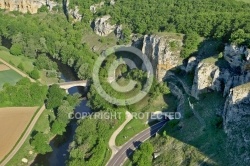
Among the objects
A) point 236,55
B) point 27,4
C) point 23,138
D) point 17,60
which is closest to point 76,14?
point 27,4

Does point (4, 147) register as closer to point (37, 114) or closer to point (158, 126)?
point (37, 114)

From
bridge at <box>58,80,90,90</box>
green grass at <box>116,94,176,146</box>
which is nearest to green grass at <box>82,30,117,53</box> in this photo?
bridge at <box>58,80,90,90</box>

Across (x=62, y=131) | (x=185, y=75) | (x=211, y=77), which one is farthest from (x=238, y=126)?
(x=62, y=131)

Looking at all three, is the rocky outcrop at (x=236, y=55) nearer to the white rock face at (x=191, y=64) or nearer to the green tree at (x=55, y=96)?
the white rock face at (x=191, y=64)

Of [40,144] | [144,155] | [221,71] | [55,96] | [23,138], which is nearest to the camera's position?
[144,155]

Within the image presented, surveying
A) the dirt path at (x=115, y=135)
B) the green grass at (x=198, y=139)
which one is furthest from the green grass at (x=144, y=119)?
the green grass at (x=198, y=139)

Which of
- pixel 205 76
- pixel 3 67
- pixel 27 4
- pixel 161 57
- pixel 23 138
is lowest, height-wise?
pixel 23 138

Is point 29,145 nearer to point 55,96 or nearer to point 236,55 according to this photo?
point 55,96
